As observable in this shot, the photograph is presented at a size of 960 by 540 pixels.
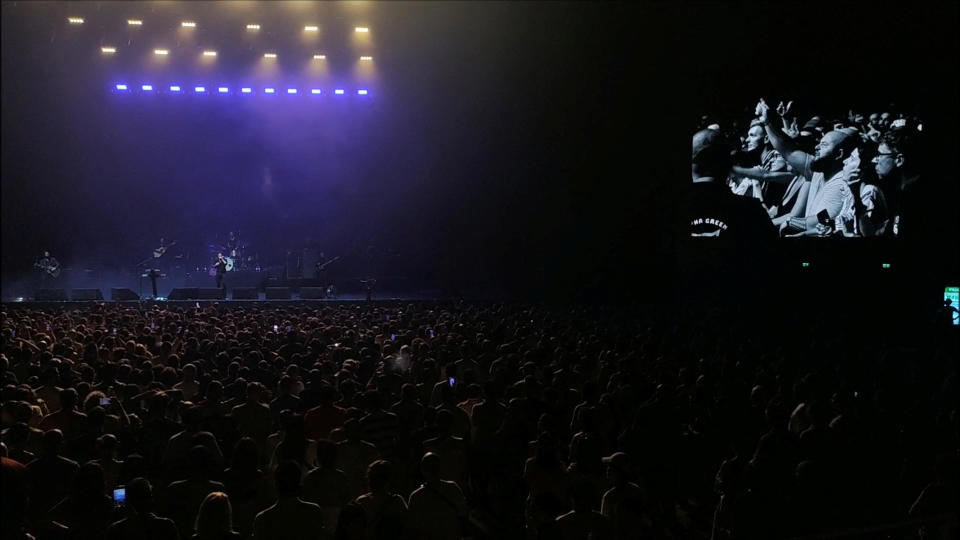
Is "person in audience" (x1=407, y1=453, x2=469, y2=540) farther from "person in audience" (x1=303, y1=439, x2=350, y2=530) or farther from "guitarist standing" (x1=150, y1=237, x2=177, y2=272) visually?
"guitarist standing" (x1=150, y1=237, x2=177, y2=272)

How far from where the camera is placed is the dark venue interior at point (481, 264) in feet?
19.5

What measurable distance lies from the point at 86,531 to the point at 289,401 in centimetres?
328

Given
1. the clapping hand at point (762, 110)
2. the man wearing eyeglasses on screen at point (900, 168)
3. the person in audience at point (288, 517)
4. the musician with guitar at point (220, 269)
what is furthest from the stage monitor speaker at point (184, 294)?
the man wearing eyeglasses on screen at point (900, 168)

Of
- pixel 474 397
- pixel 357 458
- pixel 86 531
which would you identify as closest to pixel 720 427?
pixel 474 397

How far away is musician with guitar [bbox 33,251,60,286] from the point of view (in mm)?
25984

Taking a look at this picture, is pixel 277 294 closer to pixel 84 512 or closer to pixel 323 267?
pixel 323 267

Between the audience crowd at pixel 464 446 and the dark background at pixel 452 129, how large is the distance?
581 inches

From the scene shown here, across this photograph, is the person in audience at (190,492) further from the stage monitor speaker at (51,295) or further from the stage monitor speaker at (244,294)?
the stage monitor speaker at (51,295)

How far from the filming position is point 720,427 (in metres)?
7.38

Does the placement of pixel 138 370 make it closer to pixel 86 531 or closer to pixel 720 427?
pixel 86 531

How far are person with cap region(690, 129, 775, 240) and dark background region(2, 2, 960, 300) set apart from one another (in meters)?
0.87

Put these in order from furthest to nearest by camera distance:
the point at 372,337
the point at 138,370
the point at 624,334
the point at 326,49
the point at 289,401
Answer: the point at 326,49 < the point at 624,334 < the point at 372,337 < the point at 138,370 < the point at 289,401

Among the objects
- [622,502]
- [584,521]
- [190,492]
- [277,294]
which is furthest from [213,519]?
[277,294]

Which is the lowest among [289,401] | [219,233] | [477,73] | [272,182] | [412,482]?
[412,482]
